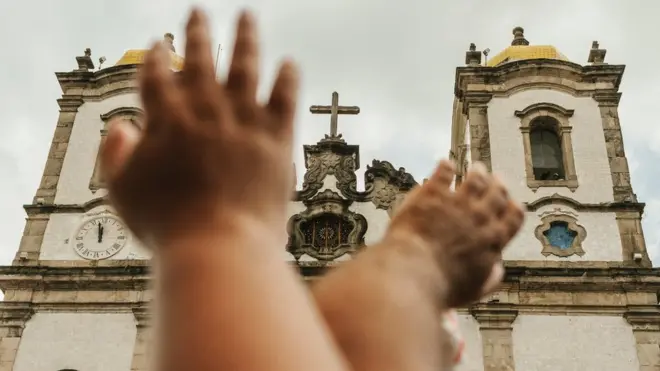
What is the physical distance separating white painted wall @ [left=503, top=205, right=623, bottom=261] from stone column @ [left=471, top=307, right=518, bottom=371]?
126 centimetres

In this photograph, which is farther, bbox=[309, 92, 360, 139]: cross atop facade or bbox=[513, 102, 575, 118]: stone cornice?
bbox=[309, 92, 360, 139]: cross atop facade

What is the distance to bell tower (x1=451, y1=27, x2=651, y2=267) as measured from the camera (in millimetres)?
14430

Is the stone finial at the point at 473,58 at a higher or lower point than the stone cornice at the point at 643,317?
higher

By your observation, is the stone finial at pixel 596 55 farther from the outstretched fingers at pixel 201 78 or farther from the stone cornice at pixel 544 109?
the outstretched fingers at pixel 201 78

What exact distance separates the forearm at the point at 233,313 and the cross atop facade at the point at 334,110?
15005mm

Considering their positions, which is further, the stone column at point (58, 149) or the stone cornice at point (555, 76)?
the stone cornice at point (555, 76)

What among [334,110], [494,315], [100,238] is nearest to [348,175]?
[334,110]

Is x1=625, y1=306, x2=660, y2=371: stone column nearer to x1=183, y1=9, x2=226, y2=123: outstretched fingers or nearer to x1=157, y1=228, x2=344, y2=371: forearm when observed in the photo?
x1=157, y1=228, x2=344, y2=371: forearm

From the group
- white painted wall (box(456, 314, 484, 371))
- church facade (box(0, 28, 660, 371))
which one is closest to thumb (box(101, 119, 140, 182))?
church facade (box(0, 28, 660, 371))

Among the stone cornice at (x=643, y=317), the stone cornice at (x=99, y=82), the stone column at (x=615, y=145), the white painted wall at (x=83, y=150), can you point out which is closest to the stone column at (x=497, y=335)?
the stone cornice at (x=643, y=317)

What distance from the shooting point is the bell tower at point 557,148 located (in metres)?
14.4

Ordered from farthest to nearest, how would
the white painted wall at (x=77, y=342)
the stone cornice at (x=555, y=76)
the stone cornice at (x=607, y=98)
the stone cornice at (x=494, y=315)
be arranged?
the stone cornice at (x=555, y=76)
the stone cornice at (x=607, y=98)
the stone cornice at (x=494, y=315)
the white painted wall at (x=77, y=342)

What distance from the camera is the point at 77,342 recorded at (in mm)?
13445

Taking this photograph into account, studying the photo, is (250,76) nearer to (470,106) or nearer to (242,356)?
(242,356)
